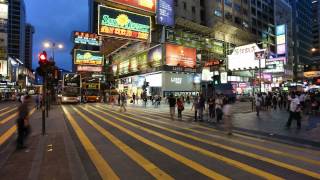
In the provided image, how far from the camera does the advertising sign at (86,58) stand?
5450cm

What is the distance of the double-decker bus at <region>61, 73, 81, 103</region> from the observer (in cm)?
4303

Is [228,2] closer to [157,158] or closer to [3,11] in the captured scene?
[3,11]

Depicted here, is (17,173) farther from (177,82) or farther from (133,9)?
(177,82)

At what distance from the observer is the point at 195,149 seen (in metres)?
9.72

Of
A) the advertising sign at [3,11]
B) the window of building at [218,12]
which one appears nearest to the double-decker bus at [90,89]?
the window of building at [218,12]

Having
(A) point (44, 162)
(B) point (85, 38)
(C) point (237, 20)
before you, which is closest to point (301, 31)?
(C) point (237, 20)

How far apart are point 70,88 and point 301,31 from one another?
122 meters

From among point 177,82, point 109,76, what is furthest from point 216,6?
point 109,76

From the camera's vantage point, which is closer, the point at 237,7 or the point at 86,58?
the point at 86,58

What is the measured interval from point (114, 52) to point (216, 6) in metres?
29.9

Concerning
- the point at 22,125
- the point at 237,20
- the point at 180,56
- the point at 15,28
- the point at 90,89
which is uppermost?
the point at 15,28

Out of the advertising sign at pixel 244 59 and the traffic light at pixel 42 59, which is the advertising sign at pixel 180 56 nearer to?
the advertising sign at pixel 244 59

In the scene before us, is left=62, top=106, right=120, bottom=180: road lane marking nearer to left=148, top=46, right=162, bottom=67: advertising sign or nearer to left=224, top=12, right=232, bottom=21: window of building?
left=148, top=46, right=162, bottom=67: advertising sign

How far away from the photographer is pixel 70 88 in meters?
43.1
